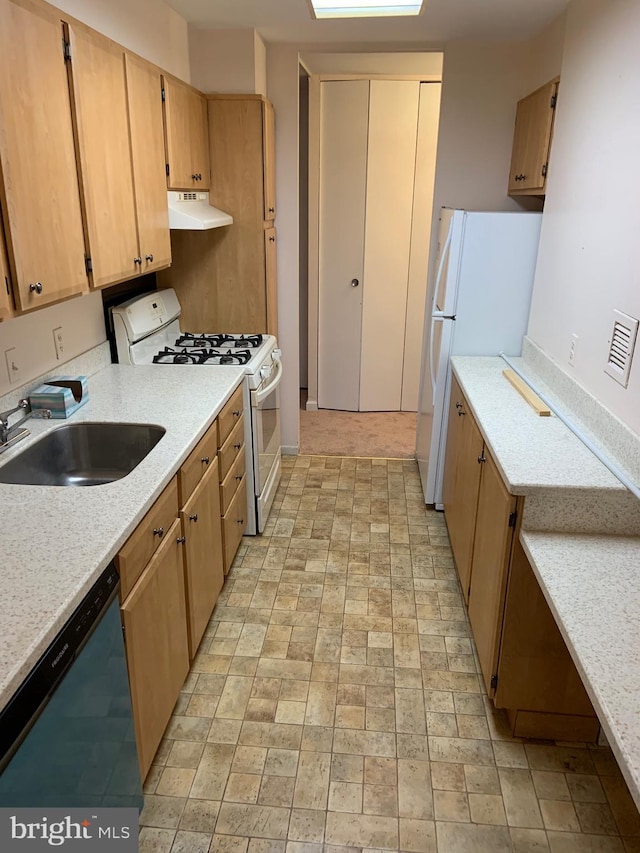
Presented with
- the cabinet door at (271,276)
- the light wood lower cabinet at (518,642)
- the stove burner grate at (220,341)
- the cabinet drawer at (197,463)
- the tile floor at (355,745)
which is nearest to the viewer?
the tile floor at (355,745)

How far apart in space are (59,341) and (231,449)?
0.85 metres

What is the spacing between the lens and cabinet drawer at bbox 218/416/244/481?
2592 millimetres

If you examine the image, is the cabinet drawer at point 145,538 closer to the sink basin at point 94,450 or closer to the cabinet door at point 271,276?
the sink basin at point 94,450

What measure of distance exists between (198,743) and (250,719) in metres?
0.19

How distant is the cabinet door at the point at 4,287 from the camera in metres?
1.57

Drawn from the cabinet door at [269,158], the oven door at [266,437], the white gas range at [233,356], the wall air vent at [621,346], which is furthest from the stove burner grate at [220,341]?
the wall air vent at [621,346]

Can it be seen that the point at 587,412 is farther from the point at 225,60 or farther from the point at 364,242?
the point at 364,242

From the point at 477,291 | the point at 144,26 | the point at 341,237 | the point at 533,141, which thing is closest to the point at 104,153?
the point at 144,26

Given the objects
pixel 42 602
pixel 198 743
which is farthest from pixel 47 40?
pixel 198 743

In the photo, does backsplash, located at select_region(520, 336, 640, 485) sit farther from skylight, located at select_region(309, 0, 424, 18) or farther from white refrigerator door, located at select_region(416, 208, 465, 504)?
skylight, located at select_region(309, 0, 424, 18)

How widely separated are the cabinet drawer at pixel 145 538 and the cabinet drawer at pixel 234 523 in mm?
767

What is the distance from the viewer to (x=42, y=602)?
1.24 m

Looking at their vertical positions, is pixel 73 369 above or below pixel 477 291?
below

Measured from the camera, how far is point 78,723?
4.28ft
